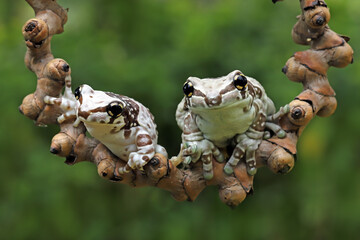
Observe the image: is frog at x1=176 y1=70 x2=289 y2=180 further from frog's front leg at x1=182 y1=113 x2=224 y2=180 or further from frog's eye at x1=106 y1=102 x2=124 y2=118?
frog's eye at x1=106 y1=102 x2=124 y2=118

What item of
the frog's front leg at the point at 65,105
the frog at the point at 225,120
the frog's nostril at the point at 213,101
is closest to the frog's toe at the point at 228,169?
the frog at the point at 225,120

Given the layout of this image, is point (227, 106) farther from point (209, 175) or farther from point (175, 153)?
point (175, 153)

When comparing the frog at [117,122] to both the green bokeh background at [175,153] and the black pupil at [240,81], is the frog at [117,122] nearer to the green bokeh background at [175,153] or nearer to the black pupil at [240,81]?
the black pupil at [240,81]

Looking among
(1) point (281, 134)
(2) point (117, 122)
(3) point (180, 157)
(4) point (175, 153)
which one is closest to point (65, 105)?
(2) point (117, 122)

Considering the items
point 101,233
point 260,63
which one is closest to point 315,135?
point 260,63

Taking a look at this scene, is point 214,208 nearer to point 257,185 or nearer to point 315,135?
point 257,185
